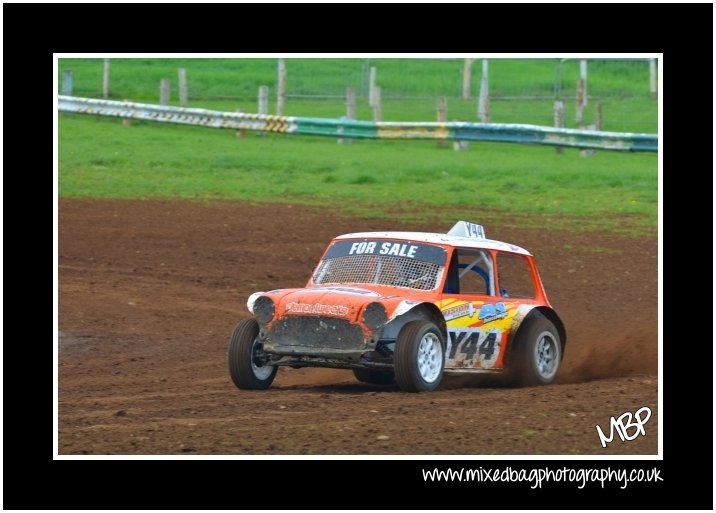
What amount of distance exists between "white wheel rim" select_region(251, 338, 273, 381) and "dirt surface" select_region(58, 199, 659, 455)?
0.17 meters

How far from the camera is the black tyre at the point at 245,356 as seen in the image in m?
11.8

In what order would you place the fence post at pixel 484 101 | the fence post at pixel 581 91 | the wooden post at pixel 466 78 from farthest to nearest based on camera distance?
1. the wooden post at pixel 466 78
2. the fence post at pixel 581 91
3. the fence post at pixel 484 101

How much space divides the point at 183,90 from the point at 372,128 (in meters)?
5.67

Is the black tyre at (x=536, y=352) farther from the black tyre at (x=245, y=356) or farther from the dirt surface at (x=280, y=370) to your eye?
the black tyre at (x=245, y=356)

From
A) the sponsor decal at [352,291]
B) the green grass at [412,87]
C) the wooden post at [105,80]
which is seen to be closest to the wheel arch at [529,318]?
the sponsor decal at [352,291]

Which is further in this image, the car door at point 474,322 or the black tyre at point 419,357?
the car door at point 474,322

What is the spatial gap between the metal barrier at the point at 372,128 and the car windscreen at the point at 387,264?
13249 millimetres

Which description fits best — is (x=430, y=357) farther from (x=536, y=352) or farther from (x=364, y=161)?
(x=364, y=161)

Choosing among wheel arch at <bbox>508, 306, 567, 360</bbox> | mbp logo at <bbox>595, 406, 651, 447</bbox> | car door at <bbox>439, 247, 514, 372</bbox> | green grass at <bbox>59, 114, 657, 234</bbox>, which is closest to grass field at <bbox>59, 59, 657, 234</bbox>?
green grass at <bbox>59, 114, 657, 234</bbox>

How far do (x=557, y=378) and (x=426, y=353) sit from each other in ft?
8.57

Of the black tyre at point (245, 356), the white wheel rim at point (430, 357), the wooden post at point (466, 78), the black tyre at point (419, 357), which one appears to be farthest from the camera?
the wooden post at point (466, 78)

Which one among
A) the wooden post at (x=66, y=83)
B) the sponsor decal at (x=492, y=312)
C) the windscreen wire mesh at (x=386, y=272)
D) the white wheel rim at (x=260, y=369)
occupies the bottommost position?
the white wheel rim at (x=260, y=369)

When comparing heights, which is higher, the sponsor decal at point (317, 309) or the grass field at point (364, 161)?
the grass field at point (364, 161)

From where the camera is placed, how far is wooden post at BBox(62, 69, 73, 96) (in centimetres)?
2800
